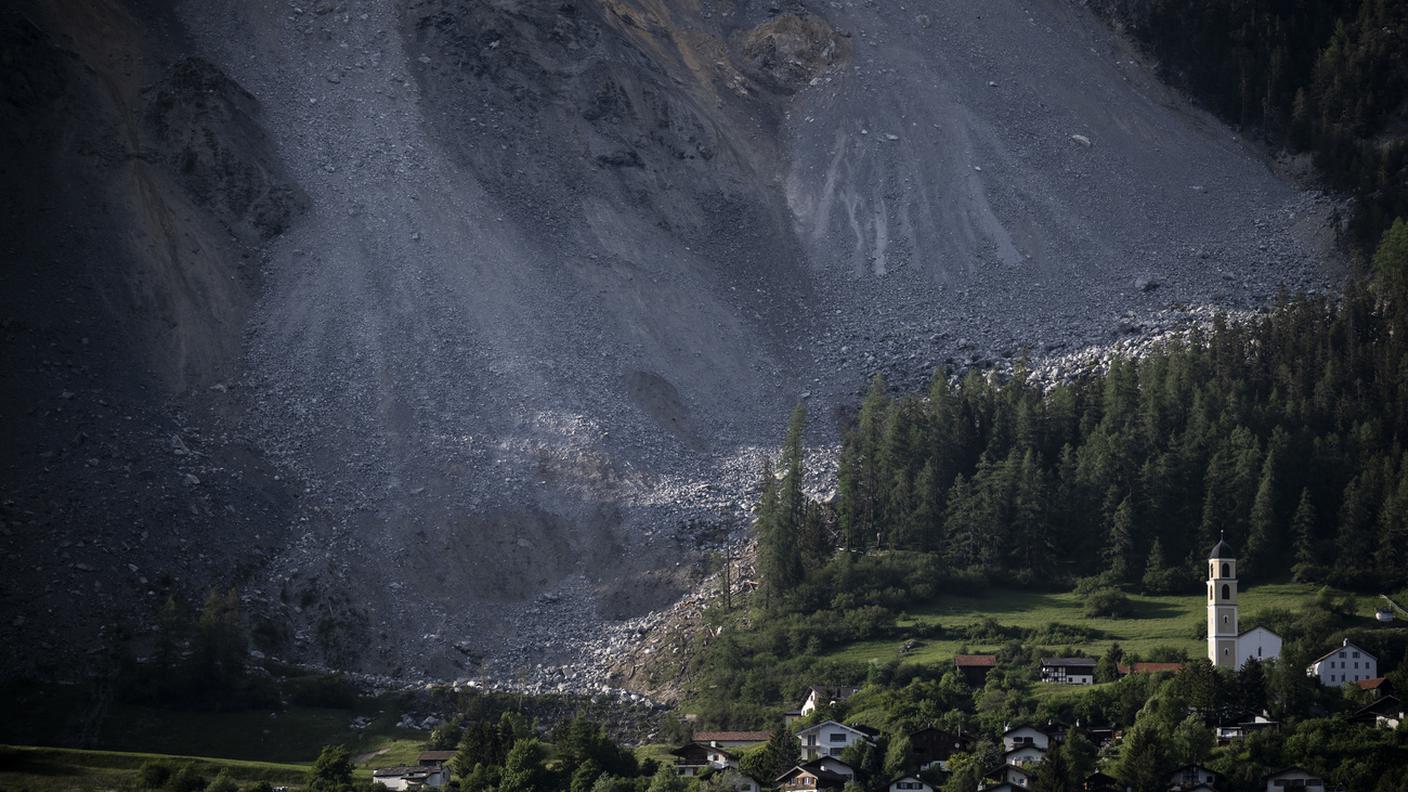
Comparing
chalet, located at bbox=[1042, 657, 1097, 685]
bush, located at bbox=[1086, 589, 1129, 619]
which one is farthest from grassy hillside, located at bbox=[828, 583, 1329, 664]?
chalet, located at bbox=[1042, 657, 1097, 685]

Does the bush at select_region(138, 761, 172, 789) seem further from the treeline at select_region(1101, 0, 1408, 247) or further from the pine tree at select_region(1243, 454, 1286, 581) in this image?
the treeline at select_region(1101, 0, 1408, 247)

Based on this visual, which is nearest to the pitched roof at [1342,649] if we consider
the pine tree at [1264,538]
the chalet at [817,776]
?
the pine tree at [1264,538]

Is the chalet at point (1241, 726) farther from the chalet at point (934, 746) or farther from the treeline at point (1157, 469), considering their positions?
the treeline at point (1157, 469)

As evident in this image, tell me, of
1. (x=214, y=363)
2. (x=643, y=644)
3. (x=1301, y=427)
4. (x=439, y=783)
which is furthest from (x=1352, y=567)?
(x=214, y=363)

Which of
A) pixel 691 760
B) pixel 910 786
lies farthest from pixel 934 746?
pixel 691 760

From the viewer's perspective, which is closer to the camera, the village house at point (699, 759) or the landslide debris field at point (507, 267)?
the village house at point (699, 759)

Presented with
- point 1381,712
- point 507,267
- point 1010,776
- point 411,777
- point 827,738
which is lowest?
point 411,777

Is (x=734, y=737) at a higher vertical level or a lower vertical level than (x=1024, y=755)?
lower

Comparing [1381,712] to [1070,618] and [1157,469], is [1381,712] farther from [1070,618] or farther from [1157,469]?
[1157,469]
